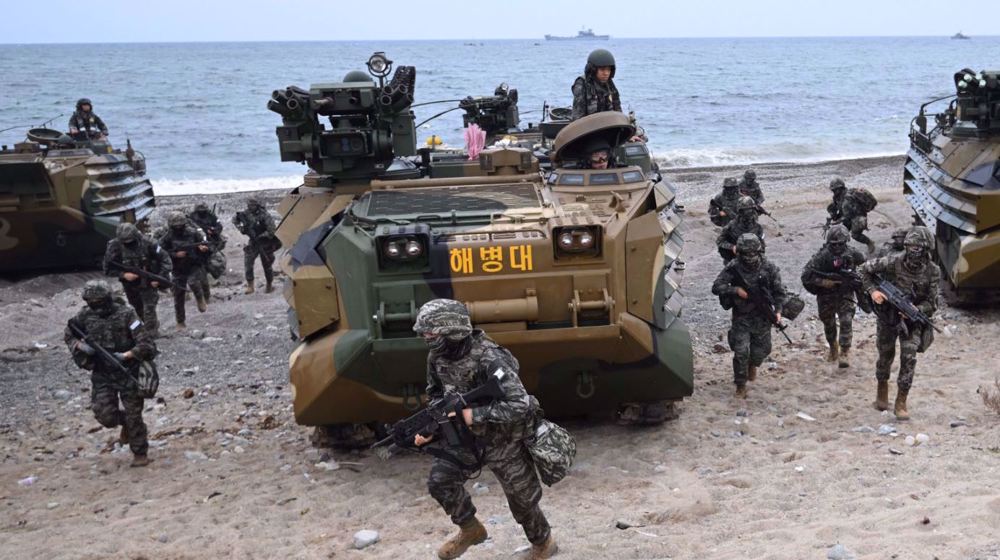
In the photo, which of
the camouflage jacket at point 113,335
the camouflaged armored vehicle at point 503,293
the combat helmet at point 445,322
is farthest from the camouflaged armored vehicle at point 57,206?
the combat helmet at point 445,322

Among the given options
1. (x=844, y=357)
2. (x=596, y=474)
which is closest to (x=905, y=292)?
(x=844, y=357)

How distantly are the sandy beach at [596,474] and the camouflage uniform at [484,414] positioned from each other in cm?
53

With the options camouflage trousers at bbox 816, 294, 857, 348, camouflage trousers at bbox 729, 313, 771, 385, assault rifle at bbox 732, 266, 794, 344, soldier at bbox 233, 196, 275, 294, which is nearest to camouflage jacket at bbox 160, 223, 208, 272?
soldier at bbox 233, 196, 275, 294

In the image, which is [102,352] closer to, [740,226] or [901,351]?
[901,351]

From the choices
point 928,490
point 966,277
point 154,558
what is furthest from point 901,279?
point 154,558

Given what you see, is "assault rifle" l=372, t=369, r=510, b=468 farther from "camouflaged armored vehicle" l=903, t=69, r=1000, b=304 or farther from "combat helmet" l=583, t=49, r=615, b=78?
"camouflaged armored vehicle" l=903, t=69, r=1000, b=304

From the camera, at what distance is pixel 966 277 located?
1216cm

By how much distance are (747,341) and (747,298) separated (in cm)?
44

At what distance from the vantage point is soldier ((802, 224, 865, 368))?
10.6 metres

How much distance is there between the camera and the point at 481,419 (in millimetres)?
6039

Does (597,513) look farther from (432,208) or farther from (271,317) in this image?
(271,317)

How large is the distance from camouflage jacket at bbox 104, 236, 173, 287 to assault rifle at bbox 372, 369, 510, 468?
25.1 ft

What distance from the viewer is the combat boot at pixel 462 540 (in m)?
6.61

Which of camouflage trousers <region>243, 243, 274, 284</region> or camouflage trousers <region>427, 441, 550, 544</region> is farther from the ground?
camouflage trousers <region>427, 441, 550, 544</region>
